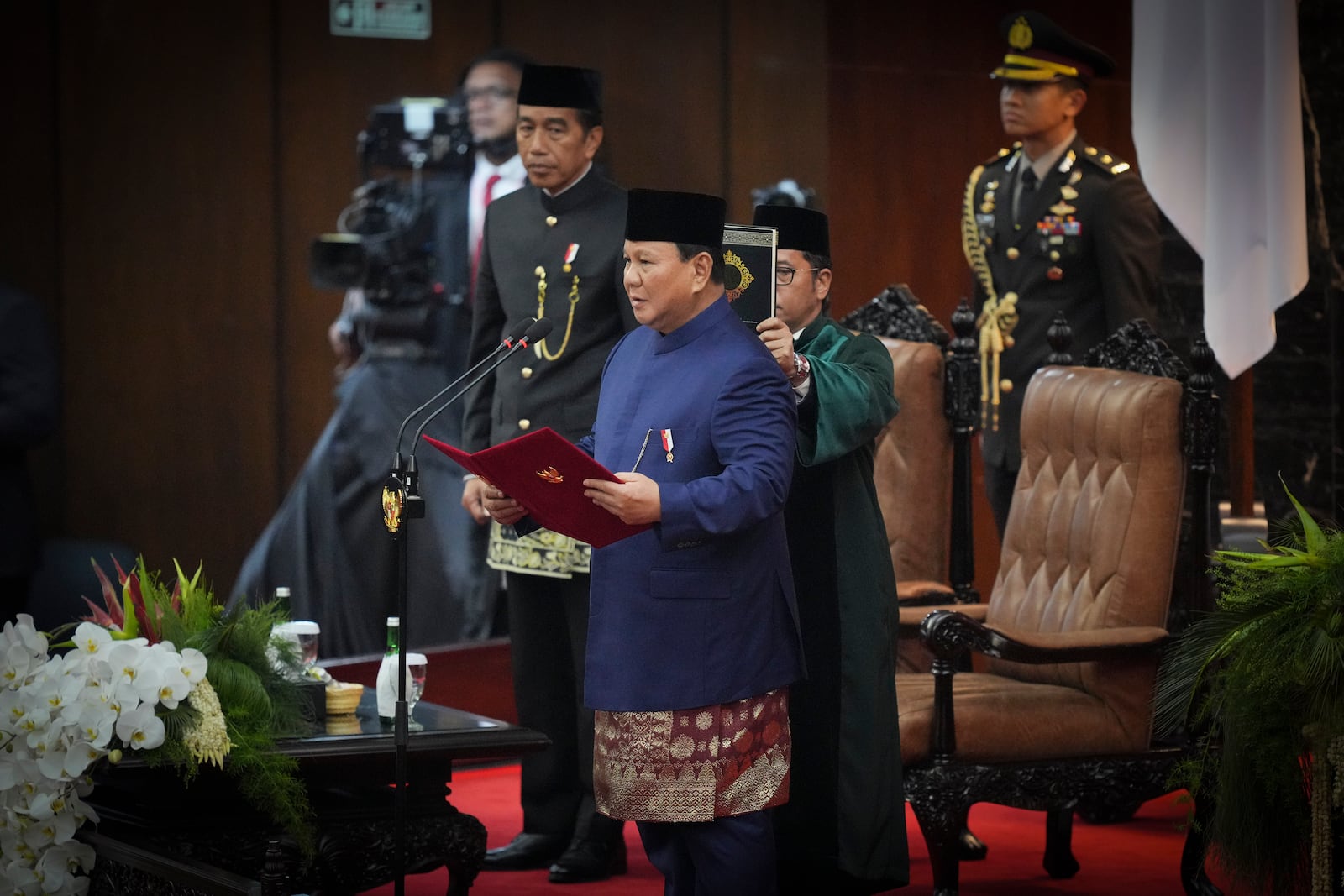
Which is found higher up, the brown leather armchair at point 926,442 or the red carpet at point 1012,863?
the brown leather armchair at point 926,442

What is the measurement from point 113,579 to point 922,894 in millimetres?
2541

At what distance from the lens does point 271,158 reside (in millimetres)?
5297

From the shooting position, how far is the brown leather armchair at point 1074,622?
3348 millimetres

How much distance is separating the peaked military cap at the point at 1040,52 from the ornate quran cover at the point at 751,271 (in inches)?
83.0

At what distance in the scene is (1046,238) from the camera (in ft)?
15.2

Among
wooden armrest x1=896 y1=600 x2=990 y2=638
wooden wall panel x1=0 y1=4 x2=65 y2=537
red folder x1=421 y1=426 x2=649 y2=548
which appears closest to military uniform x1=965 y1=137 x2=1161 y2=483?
wooden armrest x1=896 y1=600 x2=990 y2=638

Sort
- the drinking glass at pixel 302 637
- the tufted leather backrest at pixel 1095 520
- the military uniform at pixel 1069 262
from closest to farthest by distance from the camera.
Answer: the drinking glass at pixel 302 637
the tufted leather backrest at pixel 1095 520
the military uniform at pixel 1069 262

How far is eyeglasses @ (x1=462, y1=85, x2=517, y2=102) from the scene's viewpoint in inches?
212

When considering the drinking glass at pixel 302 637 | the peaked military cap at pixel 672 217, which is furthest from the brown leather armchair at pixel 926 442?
the peaked military cap at pixel 672 217

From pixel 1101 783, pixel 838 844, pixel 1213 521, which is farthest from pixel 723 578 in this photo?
pixel 1213 521

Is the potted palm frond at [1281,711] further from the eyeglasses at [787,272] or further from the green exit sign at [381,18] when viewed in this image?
the green exit sign at [381,18]

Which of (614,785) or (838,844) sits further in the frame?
(838,844)

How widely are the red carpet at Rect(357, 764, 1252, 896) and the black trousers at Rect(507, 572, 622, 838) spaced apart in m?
0.14

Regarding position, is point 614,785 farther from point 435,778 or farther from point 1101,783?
point 1101,783
